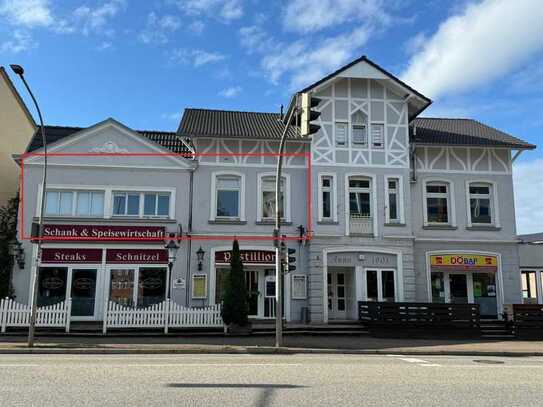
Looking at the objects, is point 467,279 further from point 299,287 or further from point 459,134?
point 299,287

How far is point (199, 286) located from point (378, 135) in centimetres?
1019

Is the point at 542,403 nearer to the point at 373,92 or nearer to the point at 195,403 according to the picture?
the point at 195,403

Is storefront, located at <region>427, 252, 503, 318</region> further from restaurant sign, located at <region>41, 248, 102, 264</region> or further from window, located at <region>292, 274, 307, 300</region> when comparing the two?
restaurant sign, located at <region>41, 248, 102, 264</region>

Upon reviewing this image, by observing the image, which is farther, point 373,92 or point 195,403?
point 373,92

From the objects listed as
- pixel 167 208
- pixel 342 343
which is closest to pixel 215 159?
pixel 167 208

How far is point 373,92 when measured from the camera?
21.8 meters

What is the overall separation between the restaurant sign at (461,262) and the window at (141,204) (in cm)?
1171

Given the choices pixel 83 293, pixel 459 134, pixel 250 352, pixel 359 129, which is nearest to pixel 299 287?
pixel 250 352

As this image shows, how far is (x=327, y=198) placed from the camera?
20.7 metres

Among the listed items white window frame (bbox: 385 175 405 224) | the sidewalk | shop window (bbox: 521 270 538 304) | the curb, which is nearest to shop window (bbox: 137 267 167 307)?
the sidewalk

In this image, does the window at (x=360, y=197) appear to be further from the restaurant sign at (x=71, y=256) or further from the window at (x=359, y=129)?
the restaurant sign at (x=71, y=256)

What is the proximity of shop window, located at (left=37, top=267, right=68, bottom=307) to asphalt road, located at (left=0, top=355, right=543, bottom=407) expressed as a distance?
7.28 meters

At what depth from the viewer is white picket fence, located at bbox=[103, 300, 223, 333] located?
1688 centimetres

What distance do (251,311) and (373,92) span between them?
11093 millimetres
